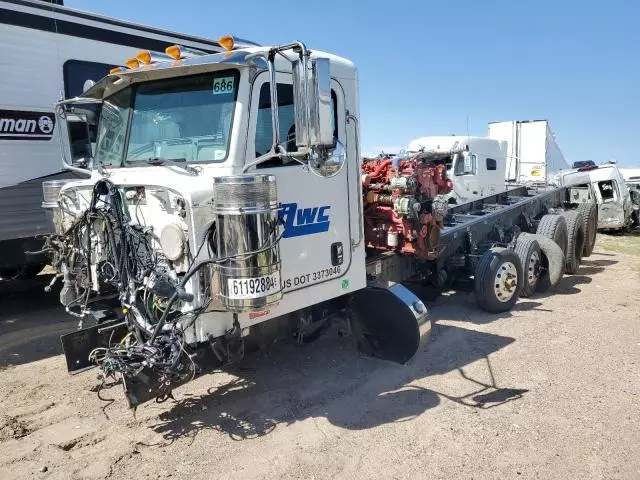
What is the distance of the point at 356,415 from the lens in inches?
161

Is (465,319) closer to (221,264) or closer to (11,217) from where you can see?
(221,264)

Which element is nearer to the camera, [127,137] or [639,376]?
[127,137]

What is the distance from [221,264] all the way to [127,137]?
1562mm

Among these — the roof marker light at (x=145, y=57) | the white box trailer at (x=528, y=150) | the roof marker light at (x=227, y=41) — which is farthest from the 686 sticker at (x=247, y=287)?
the white box trailer at (x=528, y=150)

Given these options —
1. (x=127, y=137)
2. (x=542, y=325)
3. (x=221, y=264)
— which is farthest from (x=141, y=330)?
(x=542, y=325)

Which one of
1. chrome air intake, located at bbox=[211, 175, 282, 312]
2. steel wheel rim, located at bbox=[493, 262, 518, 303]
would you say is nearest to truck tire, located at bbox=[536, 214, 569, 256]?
steel wheel rim, located at bbox=[493, 262, 518, 303]

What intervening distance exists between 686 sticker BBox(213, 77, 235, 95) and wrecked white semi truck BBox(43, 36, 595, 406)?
0.01 metres

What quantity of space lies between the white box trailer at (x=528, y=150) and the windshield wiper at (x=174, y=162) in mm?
14277

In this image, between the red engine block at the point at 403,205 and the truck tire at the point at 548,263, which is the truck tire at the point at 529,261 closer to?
the truck tire at the point at 548,263

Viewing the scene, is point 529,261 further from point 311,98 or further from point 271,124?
point 311,98

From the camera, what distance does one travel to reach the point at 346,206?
436cm

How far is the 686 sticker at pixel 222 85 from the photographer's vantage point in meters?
3.61

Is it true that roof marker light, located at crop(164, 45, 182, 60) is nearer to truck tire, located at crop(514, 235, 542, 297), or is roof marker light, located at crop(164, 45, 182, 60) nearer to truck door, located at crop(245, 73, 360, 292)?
truck door, located at crop(245, 73, 360, 292)

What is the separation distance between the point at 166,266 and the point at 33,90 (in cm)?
406
